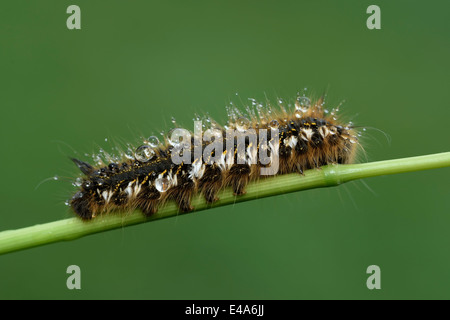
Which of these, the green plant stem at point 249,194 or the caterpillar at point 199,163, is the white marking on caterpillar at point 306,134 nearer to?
the caterpillar at point 199,163

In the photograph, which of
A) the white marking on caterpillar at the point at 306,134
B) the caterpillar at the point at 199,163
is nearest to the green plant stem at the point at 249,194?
the caterpillar at the point at 199,163

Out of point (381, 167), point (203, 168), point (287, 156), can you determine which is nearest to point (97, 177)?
point (203, 168)

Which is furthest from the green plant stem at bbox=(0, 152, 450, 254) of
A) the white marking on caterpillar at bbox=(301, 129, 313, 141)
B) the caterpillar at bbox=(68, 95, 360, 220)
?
the white marking on caterpillar at bbox=(301, 129, 313, 141)

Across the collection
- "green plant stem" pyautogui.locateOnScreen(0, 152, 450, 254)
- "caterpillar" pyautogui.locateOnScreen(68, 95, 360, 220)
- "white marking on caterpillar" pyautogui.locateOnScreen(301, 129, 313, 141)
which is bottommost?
"green plant stem" pyautogui.locateOnScreen(0, 152, 450, 254)

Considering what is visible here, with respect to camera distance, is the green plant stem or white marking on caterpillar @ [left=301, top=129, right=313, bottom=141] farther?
white marking on caterpillar @ [left=301, top=129, right=313, bottom=141]

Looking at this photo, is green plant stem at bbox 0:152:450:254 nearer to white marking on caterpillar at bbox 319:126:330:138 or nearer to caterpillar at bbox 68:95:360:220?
caterpillar at bbox 68:95:360:220

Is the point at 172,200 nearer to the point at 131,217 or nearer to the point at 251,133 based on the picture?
the point at 131,217

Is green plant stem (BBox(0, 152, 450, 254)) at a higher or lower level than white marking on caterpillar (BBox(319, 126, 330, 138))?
lower
